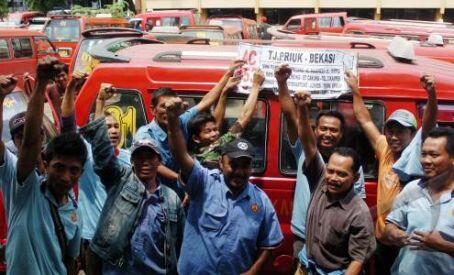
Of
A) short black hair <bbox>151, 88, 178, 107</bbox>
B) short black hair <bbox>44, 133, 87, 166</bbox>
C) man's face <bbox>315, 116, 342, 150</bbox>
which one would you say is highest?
short black hair <bbox>151, 88, 178, 107</bbox>

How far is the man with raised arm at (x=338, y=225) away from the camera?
3.06m

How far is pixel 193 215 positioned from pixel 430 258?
4.13 feet

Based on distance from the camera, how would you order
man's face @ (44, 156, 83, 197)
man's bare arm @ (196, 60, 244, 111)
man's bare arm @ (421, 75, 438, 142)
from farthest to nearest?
man's bare arm @ (196, 60, 244, 111) → man's bare arm @ (421, 75, 438, 142) → man's face @ (44, 156, 83, 197)

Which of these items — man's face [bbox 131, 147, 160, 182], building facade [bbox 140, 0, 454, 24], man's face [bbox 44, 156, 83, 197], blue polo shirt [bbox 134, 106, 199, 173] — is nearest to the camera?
man's face [bbox 44, 156, 83, 197]

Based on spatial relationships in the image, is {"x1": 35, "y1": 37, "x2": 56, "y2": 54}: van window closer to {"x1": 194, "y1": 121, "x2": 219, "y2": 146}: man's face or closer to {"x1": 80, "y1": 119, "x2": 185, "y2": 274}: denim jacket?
{"x1": 194, "y1": 121, "x2": 219, "y2": 146}: man's face

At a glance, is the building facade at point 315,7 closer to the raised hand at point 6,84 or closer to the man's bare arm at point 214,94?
the man's bare arm at point 214,94

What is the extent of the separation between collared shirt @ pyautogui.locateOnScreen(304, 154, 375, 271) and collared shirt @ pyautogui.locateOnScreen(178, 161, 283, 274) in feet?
0.75

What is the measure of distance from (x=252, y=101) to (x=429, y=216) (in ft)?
4.68

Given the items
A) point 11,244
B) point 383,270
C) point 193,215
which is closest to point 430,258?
point 383,270

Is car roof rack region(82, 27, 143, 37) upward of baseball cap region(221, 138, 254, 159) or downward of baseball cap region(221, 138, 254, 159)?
upward

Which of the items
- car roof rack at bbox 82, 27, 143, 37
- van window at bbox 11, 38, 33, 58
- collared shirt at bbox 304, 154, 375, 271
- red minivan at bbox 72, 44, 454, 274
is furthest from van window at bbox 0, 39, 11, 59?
collared shirt at bbox 304, 154, 375, 271

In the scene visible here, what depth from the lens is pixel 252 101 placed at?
3910 millimetres

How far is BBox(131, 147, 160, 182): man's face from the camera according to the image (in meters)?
3.13

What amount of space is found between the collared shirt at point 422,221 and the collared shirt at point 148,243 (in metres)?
1.26
